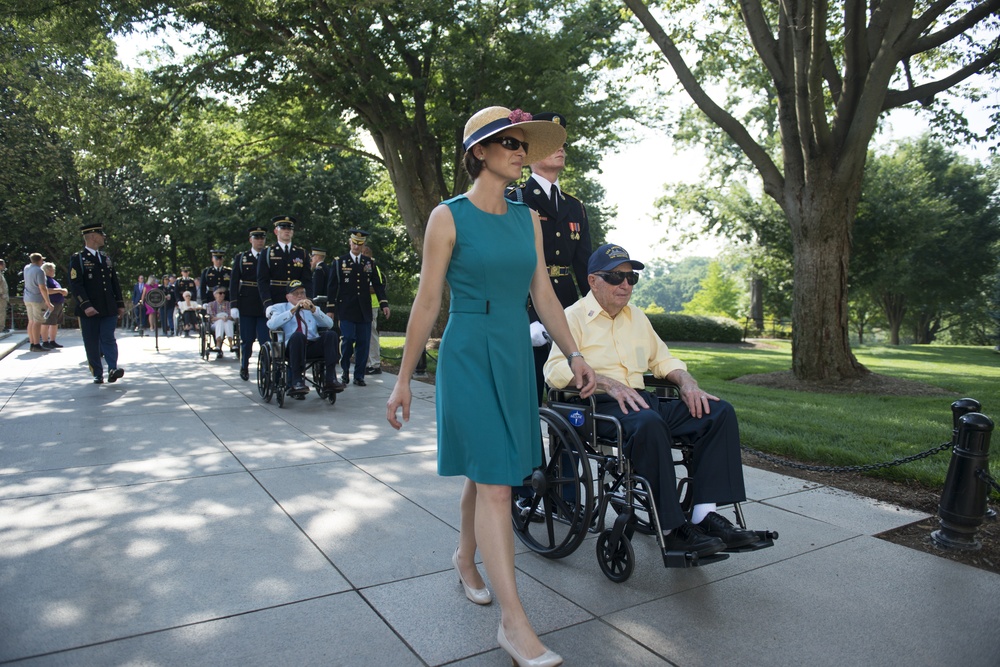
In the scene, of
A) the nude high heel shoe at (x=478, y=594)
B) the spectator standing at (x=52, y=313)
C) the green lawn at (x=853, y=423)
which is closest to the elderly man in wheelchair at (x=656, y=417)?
the nude high heel shoe at (x=478, y=594)

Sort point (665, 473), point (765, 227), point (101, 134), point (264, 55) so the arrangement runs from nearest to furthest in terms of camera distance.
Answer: point (665, 473)
point (264, 55)
point (101, 134)
point (765, 227)

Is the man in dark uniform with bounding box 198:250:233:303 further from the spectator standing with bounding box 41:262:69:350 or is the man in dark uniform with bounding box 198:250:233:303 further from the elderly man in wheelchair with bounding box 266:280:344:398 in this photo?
the elderly man in wheelchair with bounding box 266:280:344:398

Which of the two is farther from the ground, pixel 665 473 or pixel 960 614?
pixel 665 473

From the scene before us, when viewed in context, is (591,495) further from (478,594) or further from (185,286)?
(185,286)

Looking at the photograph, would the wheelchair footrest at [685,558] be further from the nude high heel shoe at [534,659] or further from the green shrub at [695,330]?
the green shrub at [695,330]

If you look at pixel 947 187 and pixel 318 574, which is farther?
pixel 947 187

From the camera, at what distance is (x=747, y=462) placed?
19.3 ft

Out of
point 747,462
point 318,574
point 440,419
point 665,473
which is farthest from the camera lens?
point 747,462

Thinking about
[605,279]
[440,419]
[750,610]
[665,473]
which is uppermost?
[605,279]

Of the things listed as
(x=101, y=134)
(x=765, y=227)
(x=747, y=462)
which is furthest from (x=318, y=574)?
(x=765, y=227)

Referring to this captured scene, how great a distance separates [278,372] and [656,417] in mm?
6249

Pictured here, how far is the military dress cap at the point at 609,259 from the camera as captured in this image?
3.83 meters

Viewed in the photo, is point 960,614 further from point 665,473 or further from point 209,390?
point 209,390

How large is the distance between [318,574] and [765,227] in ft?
95.3
